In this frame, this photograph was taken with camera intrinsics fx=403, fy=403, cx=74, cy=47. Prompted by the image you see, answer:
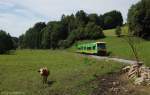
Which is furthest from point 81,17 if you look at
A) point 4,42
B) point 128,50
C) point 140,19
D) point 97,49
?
point 128,50

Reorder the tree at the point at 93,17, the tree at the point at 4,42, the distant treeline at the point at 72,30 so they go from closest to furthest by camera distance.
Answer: the tree at the point at 4,42
the distant treeline at the point at 72,30
the tree at the point at 93,17

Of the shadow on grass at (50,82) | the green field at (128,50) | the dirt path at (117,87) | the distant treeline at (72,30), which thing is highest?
the distant treeline at (72,30)

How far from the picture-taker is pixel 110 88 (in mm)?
26828

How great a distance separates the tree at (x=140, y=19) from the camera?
122062 millimetres

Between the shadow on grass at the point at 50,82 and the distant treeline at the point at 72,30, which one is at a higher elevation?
the distant treeline at the point at 72,30

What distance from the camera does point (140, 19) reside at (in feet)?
408

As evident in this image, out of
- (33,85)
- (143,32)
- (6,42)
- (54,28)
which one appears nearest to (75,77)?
(33,85)

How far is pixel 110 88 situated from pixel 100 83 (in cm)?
260

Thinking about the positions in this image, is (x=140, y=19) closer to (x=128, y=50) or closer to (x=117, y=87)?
(x=128, y=50)

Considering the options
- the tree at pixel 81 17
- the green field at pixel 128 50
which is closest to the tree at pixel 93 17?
the tree at pixel 81 17

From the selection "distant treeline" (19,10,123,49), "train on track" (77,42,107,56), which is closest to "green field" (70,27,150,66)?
"train on track" (77,42,107,56)

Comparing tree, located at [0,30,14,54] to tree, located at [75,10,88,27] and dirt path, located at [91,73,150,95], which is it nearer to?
tree, located at [75,10,88,27]

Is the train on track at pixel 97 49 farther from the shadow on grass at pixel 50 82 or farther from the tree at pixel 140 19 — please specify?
the shadow on grass at pixel 50 82

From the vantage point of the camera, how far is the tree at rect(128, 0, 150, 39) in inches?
4806
